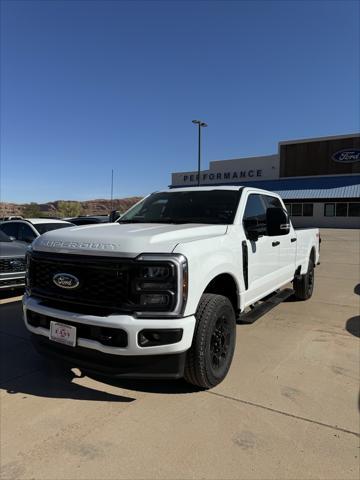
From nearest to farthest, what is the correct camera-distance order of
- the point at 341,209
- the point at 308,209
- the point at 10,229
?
the point at 10,229
the point at 341,209
the point at 308,209

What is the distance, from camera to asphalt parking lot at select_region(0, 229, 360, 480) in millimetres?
2711

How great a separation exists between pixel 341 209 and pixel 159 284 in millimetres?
36858

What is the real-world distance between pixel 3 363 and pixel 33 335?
3.24ft

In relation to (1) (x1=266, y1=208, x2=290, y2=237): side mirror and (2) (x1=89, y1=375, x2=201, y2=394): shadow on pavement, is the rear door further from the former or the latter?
(2) (x1=89, y1=375, x2=201, y2=394): shadow on pavement

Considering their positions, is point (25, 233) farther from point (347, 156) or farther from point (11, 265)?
point (347, 156)

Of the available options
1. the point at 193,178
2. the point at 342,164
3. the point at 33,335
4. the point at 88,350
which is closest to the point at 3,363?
the point at 33,335

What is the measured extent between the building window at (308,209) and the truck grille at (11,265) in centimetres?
3441

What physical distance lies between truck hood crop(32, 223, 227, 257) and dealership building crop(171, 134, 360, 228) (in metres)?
34.4

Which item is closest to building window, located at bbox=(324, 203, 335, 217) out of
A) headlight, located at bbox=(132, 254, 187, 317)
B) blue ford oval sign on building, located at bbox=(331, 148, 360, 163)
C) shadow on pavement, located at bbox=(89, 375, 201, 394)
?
blue ford oval sign on building, located at bbox=(331, 148, 360, 163)

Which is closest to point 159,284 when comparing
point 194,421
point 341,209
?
point 194,421

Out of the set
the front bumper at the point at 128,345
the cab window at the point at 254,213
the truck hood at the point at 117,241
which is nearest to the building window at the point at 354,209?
the cab window at the point at 254,213

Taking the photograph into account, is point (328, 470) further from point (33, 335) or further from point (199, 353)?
point (33, 335)

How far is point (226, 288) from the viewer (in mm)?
4254

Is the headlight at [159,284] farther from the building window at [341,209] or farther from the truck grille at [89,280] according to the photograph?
the building window at [341,209]
